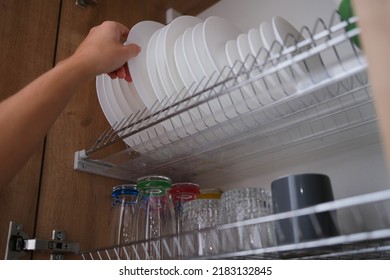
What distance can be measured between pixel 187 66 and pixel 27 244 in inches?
22.1

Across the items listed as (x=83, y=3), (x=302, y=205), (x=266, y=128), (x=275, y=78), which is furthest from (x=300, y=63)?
(x=83, y=3)

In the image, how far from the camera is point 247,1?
1.38 metres

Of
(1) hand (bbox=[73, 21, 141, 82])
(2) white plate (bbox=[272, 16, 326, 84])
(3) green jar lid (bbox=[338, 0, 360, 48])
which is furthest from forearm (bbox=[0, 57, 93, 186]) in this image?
(3) green jar lid (bbox=[338, 0, 360, 48])

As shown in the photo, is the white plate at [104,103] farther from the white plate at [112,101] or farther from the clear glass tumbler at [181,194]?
the clear glass tumbler at [181,194]

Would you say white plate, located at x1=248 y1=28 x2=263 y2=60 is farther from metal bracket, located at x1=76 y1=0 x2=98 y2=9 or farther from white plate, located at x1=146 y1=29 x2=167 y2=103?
metal bracket, located at x1=76 y1=0 x2=98 y2=9

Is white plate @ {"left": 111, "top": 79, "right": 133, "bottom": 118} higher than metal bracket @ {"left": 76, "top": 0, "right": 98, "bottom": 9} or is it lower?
lower

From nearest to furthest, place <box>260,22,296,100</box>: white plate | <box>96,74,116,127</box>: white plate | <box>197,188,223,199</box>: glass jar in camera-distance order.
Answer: <box>260,22,296,100</box>: white plate < <box>197,188,223,199</box>: glass jar < <box>96,74,116,127</box>: white plate

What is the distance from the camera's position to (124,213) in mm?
1067

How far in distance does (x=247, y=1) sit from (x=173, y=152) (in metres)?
0.63

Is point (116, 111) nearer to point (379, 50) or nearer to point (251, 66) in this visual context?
point (251, 66)

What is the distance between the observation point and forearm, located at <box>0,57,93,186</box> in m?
0.76
